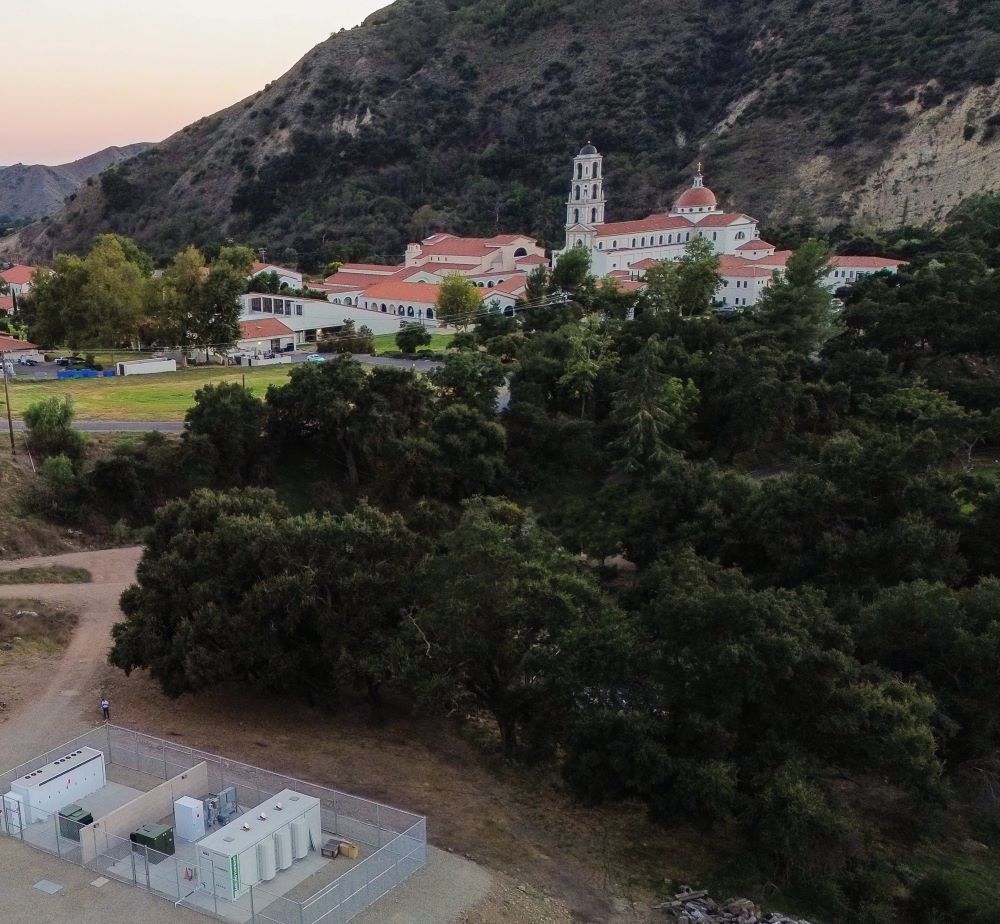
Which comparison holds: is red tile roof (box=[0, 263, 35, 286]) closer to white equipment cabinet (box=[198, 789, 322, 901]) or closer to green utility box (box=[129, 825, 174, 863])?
green utility box (box=[129, 825, 174, 863])

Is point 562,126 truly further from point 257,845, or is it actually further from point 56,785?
point 257,845

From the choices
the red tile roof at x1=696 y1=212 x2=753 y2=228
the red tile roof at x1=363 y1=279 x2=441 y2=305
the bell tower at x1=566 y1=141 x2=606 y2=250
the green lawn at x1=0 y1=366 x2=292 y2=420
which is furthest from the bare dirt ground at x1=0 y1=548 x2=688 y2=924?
the bell tower at x1=566 y1=141 x2=606 y2=250

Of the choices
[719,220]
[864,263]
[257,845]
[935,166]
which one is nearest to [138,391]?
[257,845]

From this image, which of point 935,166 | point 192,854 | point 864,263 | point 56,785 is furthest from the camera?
point 935,166

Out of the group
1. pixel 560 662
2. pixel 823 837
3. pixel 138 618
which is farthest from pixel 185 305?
pixel 823 837

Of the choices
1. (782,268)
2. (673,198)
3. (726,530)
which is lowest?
(726,530)

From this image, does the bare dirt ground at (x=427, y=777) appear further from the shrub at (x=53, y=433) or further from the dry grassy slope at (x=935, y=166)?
the dry grassy slope at (x=935, y=166)

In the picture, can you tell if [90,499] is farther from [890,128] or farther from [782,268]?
[890,128]
